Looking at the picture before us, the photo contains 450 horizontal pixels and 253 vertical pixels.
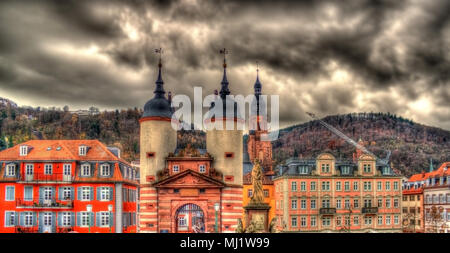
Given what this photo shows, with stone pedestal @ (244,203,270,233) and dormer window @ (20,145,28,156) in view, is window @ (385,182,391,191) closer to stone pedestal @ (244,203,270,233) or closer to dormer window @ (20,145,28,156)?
stone pedestal @ (244,203,270,233)

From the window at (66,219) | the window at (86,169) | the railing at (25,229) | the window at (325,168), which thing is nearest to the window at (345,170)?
the window at (325,168)

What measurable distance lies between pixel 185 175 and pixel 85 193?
844 centimetres

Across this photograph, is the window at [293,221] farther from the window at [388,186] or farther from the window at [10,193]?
the window at [10,193]

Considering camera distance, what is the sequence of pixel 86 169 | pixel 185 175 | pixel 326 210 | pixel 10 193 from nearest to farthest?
pixel 10 193
pixel 86 169
pixel 185 175
pixel 326 210

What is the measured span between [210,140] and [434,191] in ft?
95.2

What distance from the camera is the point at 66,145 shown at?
46375 millimetres

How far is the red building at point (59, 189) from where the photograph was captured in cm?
4472

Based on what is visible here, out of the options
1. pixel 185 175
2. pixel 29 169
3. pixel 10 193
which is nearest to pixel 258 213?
pixel 185 175

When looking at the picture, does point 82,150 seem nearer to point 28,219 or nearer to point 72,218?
point 72,218

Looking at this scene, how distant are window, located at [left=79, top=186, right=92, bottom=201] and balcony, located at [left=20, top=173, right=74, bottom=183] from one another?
123 centimetres

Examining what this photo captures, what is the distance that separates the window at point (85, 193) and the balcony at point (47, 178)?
1.23 meters

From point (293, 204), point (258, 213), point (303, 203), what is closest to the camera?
point (258, 213)

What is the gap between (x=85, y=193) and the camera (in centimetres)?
4534
